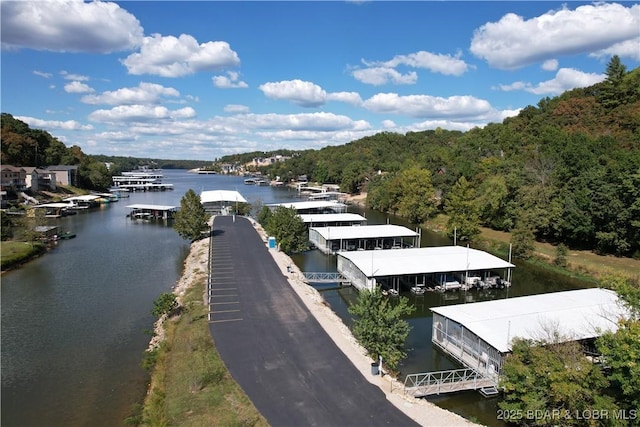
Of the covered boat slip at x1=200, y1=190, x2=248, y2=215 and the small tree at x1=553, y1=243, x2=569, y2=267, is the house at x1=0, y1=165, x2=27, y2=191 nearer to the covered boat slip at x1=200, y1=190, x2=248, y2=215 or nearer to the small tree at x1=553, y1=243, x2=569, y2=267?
the covered boat slip at x1=200, y1=190, x2=248, y2=215

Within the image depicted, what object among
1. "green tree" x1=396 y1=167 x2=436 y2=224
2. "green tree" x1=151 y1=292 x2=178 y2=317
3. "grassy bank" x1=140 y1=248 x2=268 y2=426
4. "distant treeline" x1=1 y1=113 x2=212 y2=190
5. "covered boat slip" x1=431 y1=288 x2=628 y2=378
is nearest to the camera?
"grassy bank" x1=140 y1=248 x2=268 y2=426

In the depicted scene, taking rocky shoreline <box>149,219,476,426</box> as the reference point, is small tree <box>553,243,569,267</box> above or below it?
above

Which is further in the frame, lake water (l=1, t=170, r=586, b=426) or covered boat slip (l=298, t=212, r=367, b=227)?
covered boat slip (l=298, t=212, r=367, b=227)

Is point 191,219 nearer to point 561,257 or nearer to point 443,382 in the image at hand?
point 443,382

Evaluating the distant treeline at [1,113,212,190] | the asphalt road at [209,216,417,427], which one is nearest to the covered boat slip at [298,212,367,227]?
the asphalt road at [209,216,417,427]

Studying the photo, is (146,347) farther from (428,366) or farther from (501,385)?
(501,385)

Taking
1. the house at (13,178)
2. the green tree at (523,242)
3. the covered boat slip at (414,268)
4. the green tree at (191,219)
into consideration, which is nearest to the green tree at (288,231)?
the covered boat slip at (414,268)

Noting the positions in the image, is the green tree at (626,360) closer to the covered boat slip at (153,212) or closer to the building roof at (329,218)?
the building roof at (329,218)
